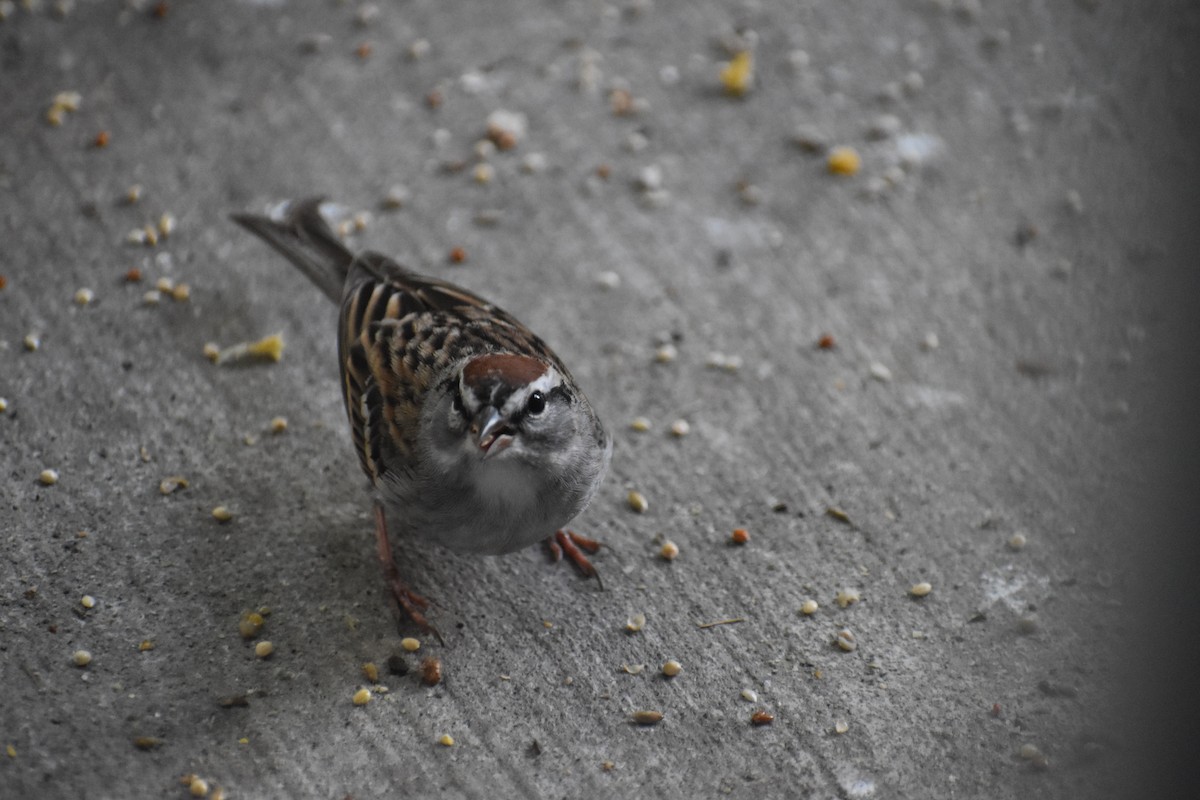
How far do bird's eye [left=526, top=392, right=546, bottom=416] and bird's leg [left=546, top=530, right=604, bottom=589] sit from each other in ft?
1.91

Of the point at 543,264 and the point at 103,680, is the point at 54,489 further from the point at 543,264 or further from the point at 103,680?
the point at 543,264

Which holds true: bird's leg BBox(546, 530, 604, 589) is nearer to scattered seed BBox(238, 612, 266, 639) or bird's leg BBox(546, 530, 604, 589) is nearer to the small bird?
the small bird

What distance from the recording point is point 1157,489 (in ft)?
7.00

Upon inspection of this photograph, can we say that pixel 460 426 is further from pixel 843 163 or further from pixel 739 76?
pixel 739 76

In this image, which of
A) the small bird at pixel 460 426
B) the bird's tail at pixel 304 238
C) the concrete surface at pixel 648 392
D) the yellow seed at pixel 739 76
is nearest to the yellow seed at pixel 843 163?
the concrete surface at pixel 648 392

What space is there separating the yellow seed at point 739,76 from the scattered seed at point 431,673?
271 cm

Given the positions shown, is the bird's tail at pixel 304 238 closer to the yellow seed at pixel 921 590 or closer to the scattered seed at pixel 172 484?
the scattered seed at pixel 172 484

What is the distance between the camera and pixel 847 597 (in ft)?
10.1

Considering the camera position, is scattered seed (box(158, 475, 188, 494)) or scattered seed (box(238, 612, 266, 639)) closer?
scattered seed (box(238, 612, 266, 639))

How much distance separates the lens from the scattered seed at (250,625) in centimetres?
286

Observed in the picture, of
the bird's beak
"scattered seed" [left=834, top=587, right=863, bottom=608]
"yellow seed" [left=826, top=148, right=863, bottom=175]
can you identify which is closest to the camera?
the bird's beak

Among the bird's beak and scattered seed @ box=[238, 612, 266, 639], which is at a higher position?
the bird's beak

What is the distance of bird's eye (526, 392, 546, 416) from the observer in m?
2.60

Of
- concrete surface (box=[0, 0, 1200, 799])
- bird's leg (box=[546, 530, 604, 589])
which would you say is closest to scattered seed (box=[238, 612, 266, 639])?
concrete surface (box=[0, 0, 1200, 799])
